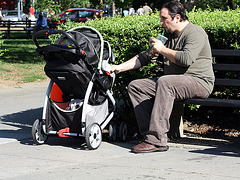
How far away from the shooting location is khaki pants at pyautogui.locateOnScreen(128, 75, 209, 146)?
5.02m

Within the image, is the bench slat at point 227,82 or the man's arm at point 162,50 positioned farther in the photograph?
the bench slat at point 227,82

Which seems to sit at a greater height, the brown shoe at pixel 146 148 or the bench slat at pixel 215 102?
the bench slat at pixel 215 102

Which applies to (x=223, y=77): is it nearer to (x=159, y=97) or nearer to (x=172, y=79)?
(x=172, y=79)

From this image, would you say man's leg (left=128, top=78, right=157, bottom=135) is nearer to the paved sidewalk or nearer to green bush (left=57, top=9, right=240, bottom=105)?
the paved sidewalk

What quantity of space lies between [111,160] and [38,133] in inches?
43.1

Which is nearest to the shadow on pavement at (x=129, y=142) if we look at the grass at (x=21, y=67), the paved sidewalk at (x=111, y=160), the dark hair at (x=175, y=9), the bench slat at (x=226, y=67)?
the paved sidewalk at (x=111, y=160)

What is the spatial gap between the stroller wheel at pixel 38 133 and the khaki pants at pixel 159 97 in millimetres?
1136

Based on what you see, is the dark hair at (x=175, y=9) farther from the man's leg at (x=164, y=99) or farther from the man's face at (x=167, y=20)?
the man's leg at (x=164, y=99)

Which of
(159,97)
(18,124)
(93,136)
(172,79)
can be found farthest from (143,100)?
(18,124)

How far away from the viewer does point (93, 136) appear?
17.1ft

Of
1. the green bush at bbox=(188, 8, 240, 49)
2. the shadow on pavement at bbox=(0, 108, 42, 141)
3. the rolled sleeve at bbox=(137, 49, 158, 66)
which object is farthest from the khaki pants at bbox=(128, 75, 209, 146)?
the shadow on pavement at bbox=(0, 108, 42, 141)

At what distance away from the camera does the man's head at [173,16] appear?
5.23 metres

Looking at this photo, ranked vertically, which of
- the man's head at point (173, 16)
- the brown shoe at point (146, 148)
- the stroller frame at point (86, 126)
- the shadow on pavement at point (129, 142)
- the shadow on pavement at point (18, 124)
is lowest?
the shadow on pavement at point (18, 124)

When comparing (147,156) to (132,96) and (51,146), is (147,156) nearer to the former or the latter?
(132,96)
